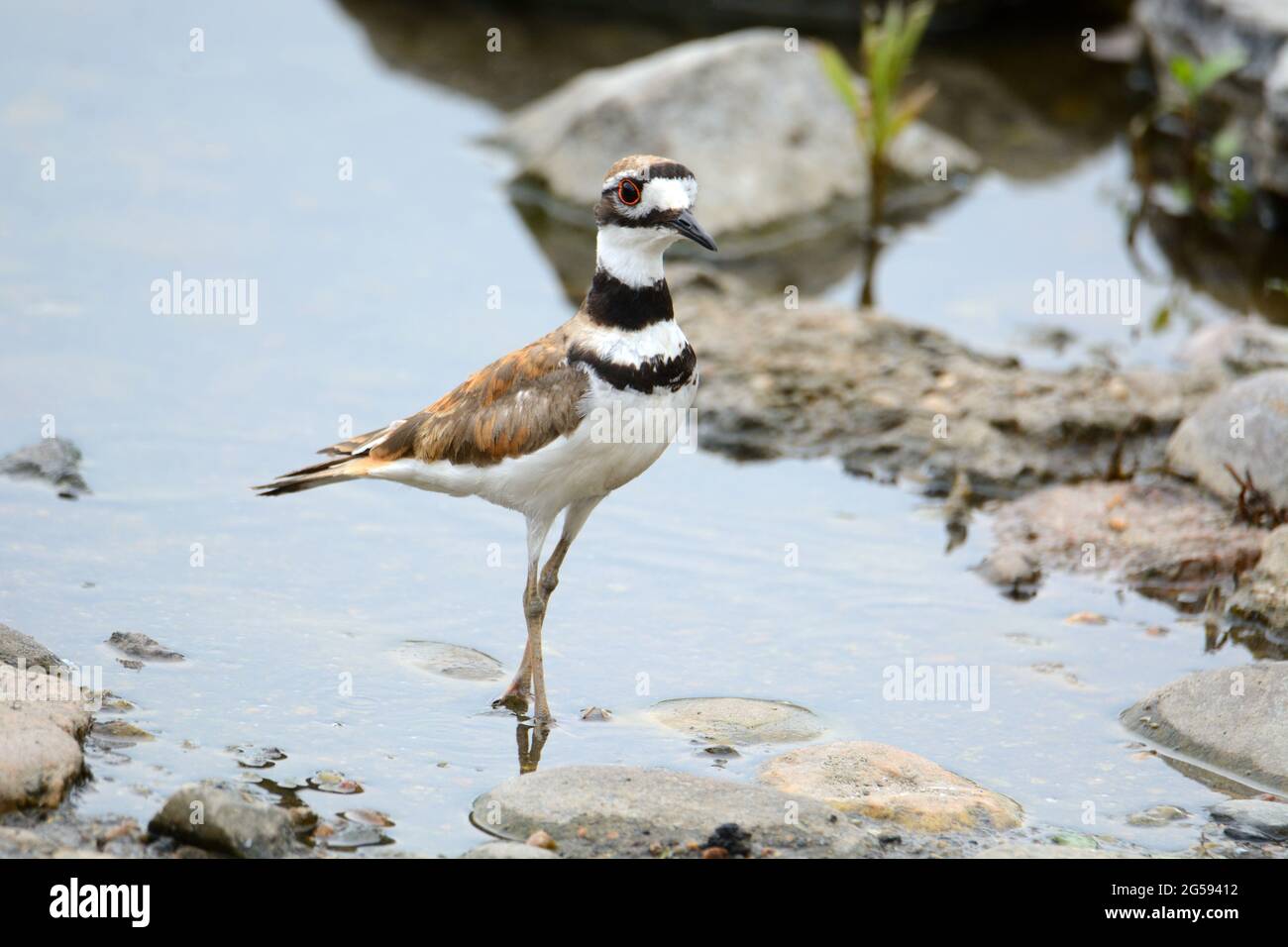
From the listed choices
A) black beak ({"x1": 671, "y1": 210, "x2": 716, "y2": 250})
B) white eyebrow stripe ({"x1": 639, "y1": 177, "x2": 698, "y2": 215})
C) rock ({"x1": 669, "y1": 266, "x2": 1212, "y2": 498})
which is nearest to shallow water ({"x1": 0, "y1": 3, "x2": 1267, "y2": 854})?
rock ({"x1": 669, "y1": 266, "x2": 1212, "y2": 498})

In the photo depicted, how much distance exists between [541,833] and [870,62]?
9844 millimetres

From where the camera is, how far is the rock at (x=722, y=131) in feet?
50.6

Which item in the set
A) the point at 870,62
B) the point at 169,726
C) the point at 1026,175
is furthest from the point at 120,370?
the point at 1026,175

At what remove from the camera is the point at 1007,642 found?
31.2 feet

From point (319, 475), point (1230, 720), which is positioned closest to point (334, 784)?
point (319, 475)

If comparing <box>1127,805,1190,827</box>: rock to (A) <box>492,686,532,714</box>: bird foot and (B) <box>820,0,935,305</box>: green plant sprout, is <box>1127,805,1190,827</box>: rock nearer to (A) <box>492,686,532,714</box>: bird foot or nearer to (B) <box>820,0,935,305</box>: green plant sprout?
(A) <box>492,686,532,714</box>: bird foot

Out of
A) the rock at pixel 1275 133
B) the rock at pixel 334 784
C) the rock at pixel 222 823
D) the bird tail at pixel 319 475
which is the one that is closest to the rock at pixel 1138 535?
the bird tail at pixel 319 475

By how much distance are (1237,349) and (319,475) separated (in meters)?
7.38

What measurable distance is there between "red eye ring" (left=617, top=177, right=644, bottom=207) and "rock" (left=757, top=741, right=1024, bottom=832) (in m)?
2.63

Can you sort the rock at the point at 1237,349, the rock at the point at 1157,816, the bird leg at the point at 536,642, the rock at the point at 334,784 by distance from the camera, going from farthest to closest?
1. the rock at the point at 1237,349
2. the bird leg at the point at 536,642
3. the rock at the point at 1157,816
4. the rock at the point at 334,784

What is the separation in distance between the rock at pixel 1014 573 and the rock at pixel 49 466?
5349 mm

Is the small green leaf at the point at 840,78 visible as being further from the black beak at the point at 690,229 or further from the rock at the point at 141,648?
the rock at the point at 141,648

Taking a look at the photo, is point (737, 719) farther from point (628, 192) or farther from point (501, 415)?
point (628, 192)

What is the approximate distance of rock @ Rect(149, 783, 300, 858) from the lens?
652 cm
